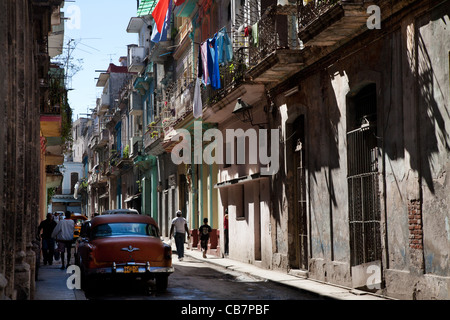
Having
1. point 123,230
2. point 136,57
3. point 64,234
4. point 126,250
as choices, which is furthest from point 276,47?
point 136,57

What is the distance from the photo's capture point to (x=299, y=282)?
52.1 feet

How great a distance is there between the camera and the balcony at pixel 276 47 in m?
16.8

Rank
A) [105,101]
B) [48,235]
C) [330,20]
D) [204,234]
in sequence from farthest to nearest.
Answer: [105,101]
[204,234]
[48,235]
[330,20]

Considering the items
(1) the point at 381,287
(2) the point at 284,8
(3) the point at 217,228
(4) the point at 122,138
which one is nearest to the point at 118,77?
(4) the point at 122,138

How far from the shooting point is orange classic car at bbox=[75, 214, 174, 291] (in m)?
14.0

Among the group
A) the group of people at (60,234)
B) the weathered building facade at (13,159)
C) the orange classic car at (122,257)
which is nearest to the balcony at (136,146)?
the group of people at (60,234)

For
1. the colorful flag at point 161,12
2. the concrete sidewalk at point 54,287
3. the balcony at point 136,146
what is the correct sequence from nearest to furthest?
the concrete sidewalk at point 54,287 → the colorful flag at point 161,12 → the balcony at point 136,146

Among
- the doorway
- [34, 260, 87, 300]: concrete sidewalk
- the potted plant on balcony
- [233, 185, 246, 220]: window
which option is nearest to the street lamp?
the doorway

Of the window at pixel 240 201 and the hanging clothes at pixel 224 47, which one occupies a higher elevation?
the hanging clothes at pixel 224 47

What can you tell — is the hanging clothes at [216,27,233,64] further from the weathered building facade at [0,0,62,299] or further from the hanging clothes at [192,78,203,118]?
the weathered building facade at [0,0,62,299]

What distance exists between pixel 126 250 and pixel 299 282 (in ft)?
13.0

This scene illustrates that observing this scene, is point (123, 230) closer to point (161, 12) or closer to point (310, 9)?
point (310, 9)

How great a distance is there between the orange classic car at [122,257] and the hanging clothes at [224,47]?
710 centimetres

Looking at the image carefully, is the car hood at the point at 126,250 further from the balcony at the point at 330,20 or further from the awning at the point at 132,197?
the awning at the point at 132,197
